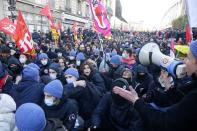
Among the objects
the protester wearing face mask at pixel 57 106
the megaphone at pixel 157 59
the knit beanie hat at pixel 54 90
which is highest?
the megaphone at pixel 157 59

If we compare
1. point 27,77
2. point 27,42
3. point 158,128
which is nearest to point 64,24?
point 27,42

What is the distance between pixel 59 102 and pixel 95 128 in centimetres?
77

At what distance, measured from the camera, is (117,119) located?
5.05m

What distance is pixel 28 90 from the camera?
17.0ft

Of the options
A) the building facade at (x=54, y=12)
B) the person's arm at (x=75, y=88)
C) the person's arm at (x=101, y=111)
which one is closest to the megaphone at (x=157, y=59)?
the person's arm at (x=101, y=111)

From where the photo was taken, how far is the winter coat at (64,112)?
4684mm

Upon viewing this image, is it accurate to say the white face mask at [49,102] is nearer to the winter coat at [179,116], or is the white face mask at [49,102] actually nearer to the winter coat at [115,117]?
the winter coat at [115,117]

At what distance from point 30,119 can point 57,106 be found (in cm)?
155

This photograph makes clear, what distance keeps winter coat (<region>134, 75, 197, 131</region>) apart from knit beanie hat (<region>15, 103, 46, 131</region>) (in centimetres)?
92

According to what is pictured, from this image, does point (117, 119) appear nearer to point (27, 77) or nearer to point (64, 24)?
point (27, 77)

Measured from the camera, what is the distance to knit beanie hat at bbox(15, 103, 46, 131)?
3.16m

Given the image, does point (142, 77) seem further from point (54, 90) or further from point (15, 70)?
point (54, 90)

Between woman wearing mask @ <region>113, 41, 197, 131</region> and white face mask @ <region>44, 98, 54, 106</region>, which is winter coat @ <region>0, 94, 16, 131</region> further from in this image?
woman wearing mask @ <region>113, 41, 197, 131</region>

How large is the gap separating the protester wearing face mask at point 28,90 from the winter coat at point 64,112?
344 mm
